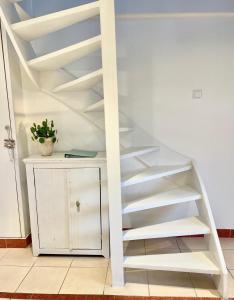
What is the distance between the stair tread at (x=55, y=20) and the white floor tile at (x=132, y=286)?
6.49ft

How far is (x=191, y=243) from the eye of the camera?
254cm

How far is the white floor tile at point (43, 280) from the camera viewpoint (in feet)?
6.35

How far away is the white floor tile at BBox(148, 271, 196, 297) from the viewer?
187 centimetres

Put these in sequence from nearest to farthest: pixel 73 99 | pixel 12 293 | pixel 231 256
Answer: pixel 12 293 → pixel 231 256 → pixel 73 99

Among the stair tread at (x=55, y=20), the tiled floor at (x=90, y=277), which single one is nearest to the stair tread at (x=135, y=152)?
the tiled floor at (x=90, y=277)

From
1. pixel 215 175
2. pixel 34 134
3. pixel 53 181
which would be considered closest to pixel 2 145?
pixel 34 134

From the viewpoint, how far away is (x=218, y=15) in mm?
2334

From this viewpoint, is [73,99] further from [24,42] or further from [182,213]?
[182,213]

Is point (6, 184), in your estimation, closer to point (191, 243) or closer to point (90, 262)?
point (90, 262)

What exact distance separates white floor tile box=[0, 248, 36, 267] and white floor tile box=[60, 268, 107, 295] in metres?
0.44

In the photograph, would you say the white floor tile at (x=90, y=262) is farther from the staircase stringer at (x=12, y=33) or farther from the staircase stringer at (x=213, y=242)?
the staircase stringer at (x=12, y=33)

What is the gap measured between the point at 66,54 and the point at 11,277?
1.84 meters

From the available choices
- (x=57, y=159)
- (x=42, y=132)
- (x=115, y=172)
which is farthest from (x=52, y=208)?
(x=115, y=172)

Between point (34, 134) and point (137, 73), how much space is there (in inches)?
44.8
